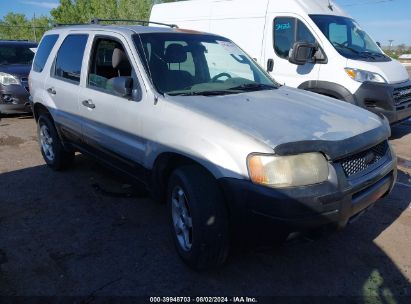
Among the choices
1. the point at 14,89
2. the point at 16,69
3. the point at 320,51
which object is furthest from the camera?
the point at 16,69

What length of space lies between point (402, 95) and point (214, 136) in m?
5.13

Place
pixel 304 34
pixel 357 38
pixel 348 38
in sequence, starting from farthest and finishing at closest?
pixel 357 38
pixel 348 38
pixel 304 34

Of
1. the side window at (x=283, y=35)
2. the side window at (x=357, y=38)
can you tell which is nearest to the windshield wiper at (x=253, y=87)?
the side window at (x=283, y=35)

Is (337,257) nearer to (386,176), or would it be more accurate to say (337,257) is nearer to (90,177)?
(386,176)

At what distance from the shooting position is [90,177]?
5016 millimetres

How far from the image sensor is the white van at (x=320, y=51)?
6262 mm

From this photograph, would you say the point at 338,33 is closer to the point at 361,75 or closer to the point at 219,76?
the point at 361,75

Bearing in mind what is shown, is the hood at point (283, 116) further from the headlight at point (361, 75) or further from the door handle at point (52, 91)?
the headlight at point (361, 75)

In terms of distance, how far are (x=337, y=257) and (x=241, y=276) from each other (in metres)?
0.84

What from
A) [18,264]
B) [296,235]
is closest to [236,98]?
[296,235]

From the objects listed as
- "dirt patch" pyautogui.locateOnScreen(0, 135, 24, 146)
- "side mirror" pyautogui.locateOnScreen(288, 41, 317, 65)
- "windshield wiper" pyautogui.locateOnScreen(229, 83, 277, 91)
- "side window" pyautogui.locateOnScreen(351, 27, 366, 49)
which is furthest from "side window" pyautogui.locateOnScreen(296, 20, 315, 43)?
"dirt patch" pyautogui.locateOnScreen(0, 135, 24, 146)

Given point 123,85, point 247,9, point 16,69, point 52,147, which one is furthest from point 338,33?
point 16,69

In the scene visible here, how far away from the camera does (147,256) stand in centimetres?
323

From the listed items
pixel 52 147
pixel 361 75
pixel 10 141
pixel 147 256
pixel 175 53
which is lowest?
pixel 10 141
